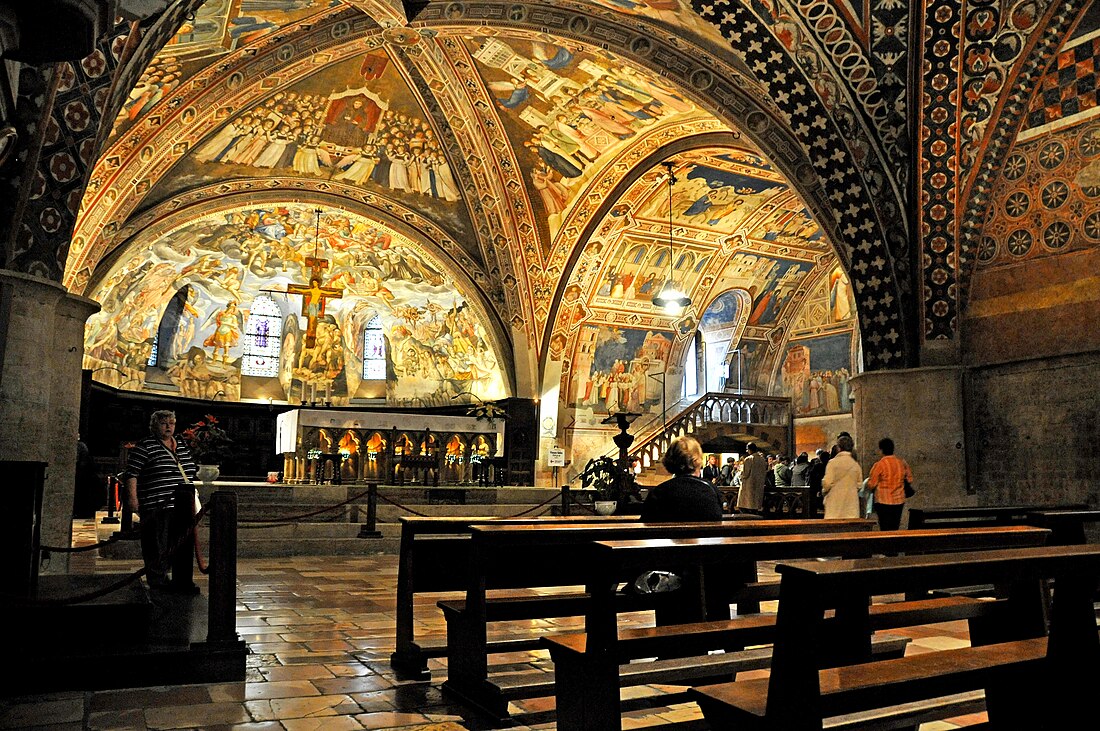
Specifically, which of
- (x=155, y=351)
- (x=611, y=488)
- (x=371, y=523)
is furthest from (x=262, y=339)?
(x=371, y=523)

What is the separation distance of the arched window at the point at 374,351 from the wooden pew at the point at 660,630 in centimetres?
2097

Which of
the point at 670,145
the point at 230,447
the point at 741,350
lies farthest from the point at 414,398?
the point at 670,145

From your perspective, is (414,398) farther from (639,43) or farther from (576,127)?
(639,43)

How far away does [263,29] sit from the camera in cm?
1330

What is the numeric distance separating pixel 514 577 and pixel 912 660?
2201 millimetres

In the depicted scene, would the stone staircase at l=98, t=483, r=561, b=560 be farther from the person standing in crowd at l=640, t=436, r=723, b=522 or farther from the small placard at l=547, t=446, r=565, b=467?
the person standing in crowd at l=640, t=436, r=723, b=522

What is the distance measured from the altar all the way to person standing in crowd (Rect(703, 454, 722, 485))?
182 inches

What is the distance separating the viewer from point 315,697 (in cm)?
407

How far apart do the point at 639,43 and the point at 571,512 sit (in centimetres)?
762

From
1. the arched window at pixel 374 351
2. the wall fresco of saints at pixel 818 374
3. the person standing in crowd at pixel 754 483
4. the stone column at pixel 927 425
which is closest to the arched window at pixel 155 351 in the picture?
the arched window at pixel 374 351

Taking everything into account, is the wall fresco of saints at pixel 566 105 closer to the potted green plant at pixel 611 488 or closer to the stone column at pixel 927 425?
the potted green plant at pixel 611 488

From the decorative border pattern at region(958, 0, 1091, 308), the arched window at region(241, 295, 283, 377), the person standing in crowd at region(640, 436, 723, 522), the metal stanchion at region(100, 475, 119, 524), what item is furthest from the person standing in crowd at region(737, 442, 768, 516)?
the arched window at region(241, 295, 283, 377)

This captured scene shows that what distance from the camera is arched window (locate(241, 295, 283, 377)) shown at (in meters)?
23.7

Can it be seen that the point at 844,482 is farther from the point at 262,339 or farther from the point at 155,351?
the point at 262,339
